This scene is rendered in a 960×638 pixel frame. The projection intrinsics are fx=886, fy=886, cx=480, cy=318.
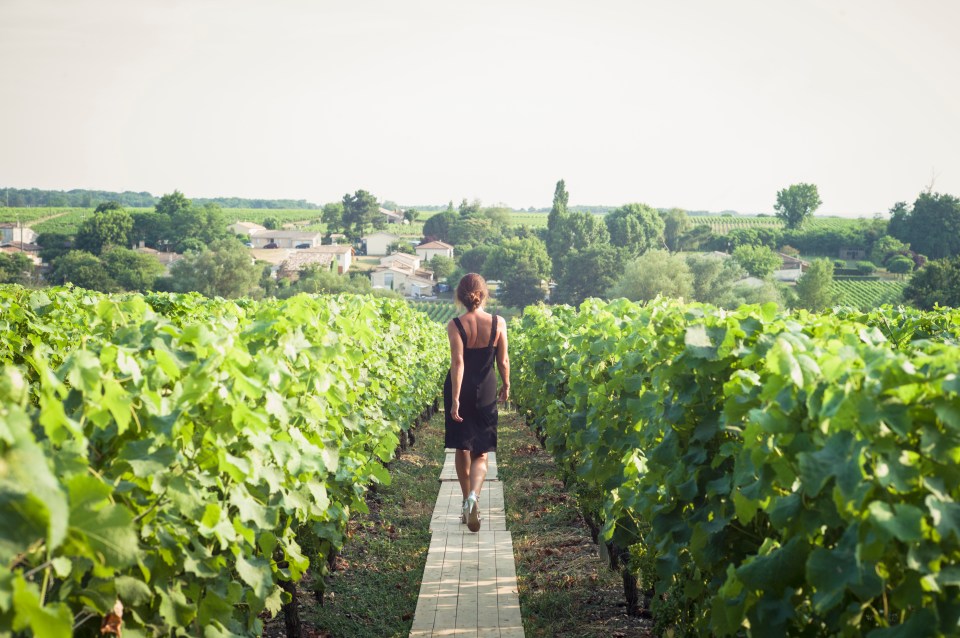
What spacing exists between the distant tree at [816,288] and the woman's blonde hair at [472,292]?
79222mm

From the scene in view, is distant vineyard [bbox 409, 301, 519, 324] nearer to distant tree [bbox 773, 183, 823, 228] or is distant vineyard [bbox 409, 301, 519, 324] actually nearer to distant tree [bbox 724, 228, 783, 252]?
distant tree [bbox 724, 228, 783, 252]

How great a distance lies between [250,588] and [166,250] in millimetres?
127777

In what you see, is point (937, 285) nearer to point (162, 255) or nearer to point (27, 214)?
point (162, 255)

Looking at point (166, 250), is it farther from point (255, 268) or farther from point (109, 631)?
point (109, 631)

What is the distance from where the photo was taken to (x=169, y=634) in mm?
2977

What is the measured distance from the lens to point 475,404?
22.6ft

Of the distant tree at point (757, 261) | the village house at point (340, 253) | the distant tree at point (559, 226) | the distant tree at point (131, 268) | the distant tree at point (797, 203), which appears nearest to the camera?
the distant tree at point (131, 268)

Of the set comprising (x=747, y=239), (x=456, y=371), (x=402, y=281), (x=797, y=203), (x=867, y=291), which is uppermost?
(x=797, y=203)

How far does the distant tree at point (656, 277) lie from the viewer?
76.8 m

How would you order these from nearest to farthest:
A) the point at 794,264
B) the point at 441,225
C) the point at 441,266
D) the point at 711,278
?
the point at 711,278
the point at 794,264
the point at 441,266
the point at 441,225

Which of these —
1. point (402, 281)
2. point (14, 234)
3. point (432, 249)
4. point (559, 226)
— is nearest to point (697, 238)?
point (559, 226)

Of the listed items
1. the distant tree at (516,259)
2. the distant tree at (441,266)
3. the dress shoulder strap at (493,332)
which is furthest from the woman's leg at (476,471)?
the distant tree at (441,266)

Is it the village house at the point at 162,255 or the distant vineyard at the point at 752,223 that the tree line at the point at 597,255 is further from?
the distant vineyard at the point at 752,223

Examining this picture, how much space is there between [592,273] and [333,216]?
281 ft
